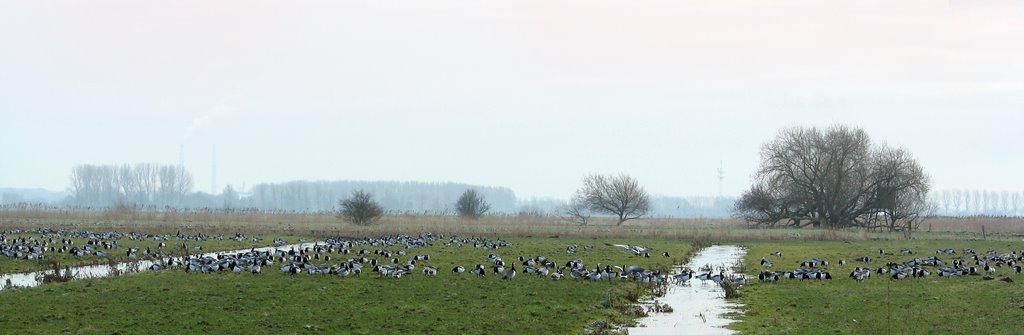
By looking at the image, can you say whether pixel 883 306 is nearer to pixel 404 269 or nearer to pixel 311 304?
pixel 311 304

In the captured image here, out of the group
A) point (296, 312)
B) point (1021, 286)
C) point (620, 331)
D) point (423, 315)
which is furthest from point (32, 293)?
point (1021, 286)

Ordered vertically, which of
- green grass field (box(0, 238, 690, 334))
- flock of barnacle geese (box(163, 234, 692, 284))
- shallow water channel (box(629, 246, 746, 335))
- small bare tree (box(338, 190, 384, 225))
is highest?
small bare tree (box(338, 190, 384, 225))

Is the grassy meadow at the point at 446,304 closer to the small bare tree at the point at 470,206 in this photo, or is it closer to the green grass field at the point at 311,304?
the green grass field at the point at 311,304

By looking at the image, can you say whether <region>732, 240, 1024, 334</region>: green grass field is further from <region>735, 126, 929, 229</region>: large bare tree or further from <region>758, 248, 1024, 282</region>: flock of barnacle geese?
<region>735, 126, 929, 229</region>: large bare tree

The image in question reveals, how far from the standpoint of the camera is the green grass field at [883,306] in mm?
18328

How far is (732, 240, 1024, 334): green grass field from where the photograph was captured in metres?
18.3

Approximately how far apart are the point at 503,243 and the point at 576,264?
16919mm

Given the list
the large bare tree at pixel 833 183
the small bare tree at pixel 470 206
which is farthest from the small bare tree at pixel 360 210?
the large bare tree at pixel 833 183

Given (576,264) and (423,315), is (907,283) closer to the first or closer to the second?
(576,264)

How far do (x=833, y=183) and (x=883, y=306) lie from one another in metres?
64.6

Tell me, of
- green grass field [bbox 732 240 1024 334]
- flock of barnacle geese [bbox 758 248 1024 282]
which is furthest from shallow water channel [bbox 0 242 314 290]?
flock of barnacle geese [bbox 758 248 1024 282]

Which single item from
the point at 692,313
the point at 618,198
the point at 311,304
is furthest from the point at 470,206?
the point at 311,304

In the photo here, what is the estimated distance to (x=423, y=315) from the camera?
19.6m

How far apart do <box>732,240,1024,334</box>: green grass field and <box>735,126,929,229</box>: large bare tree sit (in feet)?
165
